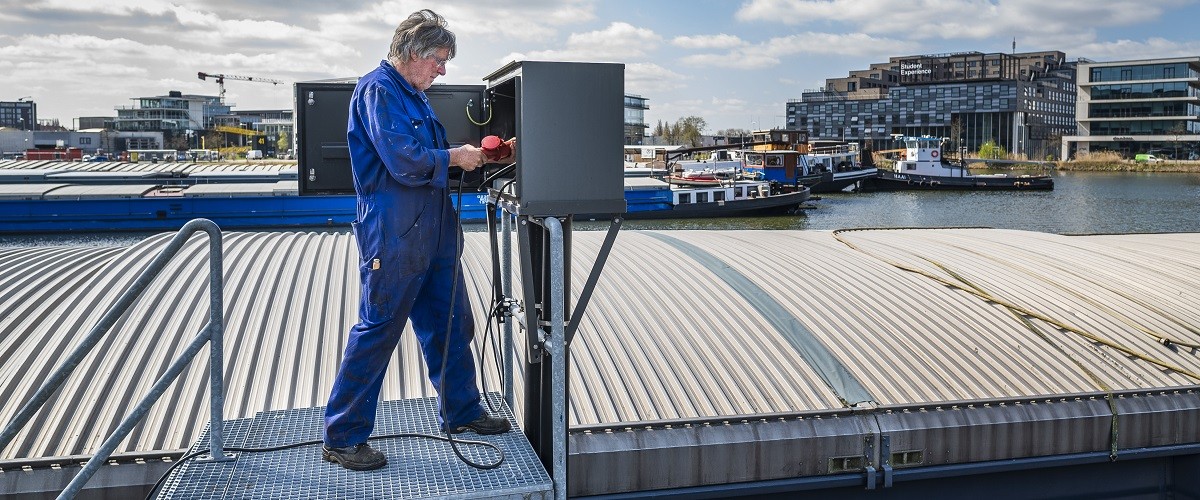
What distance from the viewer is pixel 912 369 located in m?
7.38

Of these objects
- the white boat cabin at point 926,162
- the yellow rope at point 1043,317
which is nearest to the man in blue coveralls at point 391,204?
the yellow rope at point 1043,317

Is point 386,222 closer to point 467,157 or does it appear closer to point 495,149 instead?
point 467,157

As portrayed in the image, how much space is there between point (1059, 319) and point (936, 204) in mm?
52684

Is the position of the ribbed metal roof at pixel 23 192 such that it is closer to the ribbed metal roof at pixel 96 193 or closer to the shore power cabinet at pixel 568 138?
the ribbed metal roof at pixel 96 193

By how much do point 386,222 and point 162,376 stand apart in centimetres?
121

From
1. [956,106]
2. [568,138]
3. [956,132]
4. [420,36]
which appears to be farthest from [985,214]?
[956,106]

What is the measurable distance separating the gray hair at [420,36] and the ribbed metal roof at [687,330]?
2.76m

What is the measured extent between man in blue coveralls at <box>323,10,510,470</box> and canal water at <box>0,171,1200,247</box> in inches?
1235

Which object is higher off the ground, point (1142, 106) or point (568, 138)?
point (1142, 106)

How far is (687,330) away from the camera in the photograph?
7762 millimetres

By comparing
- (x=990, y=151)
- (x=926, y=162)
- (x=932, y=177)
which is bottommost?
(x=932, y=177)

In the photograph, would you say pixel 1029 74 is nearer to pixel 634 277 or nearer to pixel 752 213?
pixel 752 213

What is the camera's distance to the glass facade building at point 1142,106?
101688 mm

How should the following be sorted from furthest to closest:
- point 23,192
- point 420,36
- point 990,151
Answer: point 990,151 < point 23,192 < point 420,36
